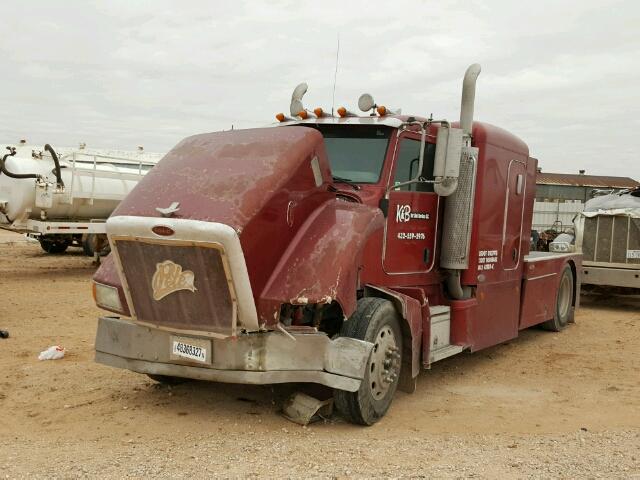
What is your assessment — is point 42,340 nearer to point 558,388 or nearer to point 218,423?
point 218,423

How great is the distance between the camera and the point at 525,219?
845 centimetres

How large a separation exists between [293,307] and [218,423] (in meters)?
1.10

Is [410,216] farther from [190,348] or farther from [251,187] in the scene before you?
[190,348]

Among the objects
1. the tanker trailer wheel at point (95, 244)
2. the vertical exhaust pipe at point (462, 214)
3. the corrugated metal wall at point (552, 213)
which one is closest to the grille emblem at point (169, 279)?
the vertical exhaust pipe at point (462, 214)

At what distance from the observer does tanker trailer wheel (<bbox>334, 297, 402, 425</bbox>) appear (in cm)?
522

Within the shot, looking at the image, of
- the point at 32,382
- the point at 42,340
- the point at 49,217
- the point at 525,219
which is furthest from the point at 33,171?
the point at 525,219

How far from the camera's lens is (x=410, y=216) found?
6328 mm

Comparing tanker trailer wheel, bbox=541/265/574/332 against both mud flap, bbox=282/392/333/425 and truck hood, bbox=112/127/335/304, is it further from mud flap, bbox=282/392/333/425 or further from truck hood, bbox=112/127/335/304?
truck hood, bbox=112/127/335/304

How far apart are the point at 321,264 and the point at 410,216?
1703mm

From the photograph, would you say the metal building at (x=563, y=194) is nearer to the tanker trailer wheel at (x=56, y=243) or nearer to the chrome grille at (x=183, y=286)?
the chrome grille at (x=183, y=286)

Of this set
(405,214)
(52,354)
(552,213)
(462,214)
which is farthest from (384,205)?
(552,213)

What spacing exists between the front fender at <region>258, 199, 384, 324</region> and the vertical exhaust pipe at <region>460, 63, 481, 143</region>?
79.7 inches

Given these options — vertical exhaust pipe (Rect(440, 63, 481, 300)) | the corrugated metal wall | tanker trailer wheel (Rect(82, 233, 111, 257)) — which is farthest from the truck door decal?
the corrugated metal wall

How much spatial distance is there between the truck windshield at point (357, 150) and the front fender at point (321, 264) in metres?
0.83
